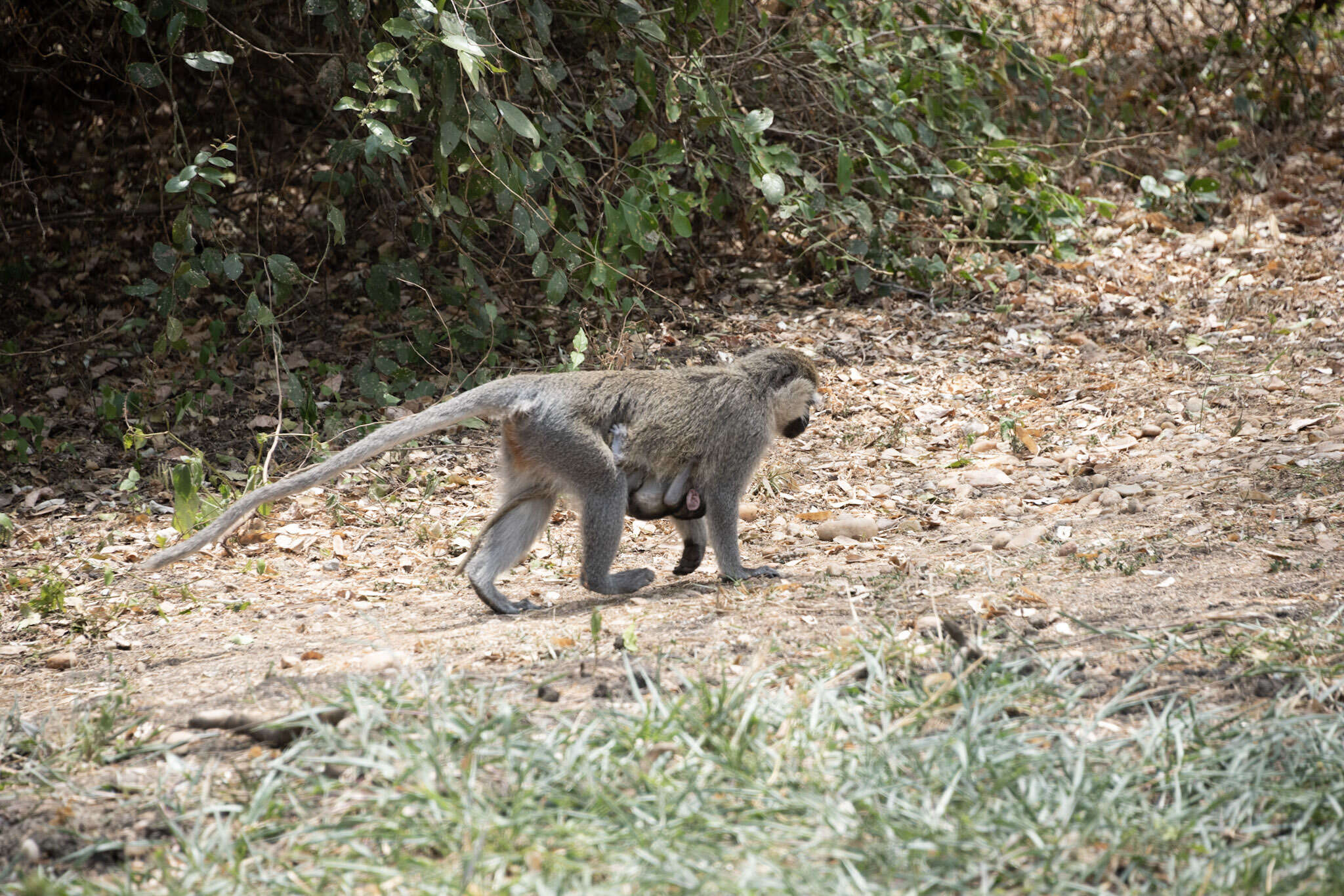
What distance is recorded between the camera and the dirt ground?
421 cm

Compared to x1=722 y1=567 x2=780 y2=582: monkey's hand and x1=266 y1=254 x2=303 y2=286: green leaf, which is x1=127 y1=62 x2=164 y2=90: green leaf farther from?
x1=722 y1=567 x2=780 y2=582: monkey's hand

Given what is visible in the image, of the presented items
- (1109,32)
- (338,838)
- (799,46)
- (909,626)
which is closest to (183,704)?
(338,838)

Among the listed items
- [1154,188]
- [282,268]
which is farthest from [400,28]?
[1154,188]

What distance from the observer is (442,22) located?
18.0 ft

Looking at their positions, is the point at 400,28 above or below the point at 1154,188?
above

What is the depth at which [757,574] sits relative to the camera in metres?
5.45

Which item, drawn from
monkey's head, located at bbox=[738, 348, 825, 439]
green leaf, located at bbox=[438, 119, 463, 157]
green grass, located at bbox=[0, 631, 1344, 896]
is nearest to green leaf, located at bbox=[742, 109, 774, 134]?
green leaf, located at bbox=[438, 119, 463, 157]

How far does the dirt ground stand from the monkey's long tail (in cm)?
50

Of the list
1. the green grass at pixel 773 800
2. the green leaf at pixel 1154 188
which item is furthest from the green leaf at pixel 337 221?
the green leaf at pixel 1154 188

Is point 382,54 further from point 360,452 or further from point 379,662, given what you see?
point 379,662

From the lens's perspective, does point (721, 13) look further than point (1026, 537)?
Yes

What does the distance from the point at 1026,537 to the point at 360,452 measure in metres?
3.00

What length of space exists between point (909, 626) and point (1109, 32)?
9.53 m

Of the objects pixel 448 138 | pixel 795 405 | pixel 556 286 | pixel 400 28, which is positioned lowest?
pixel 795 405
